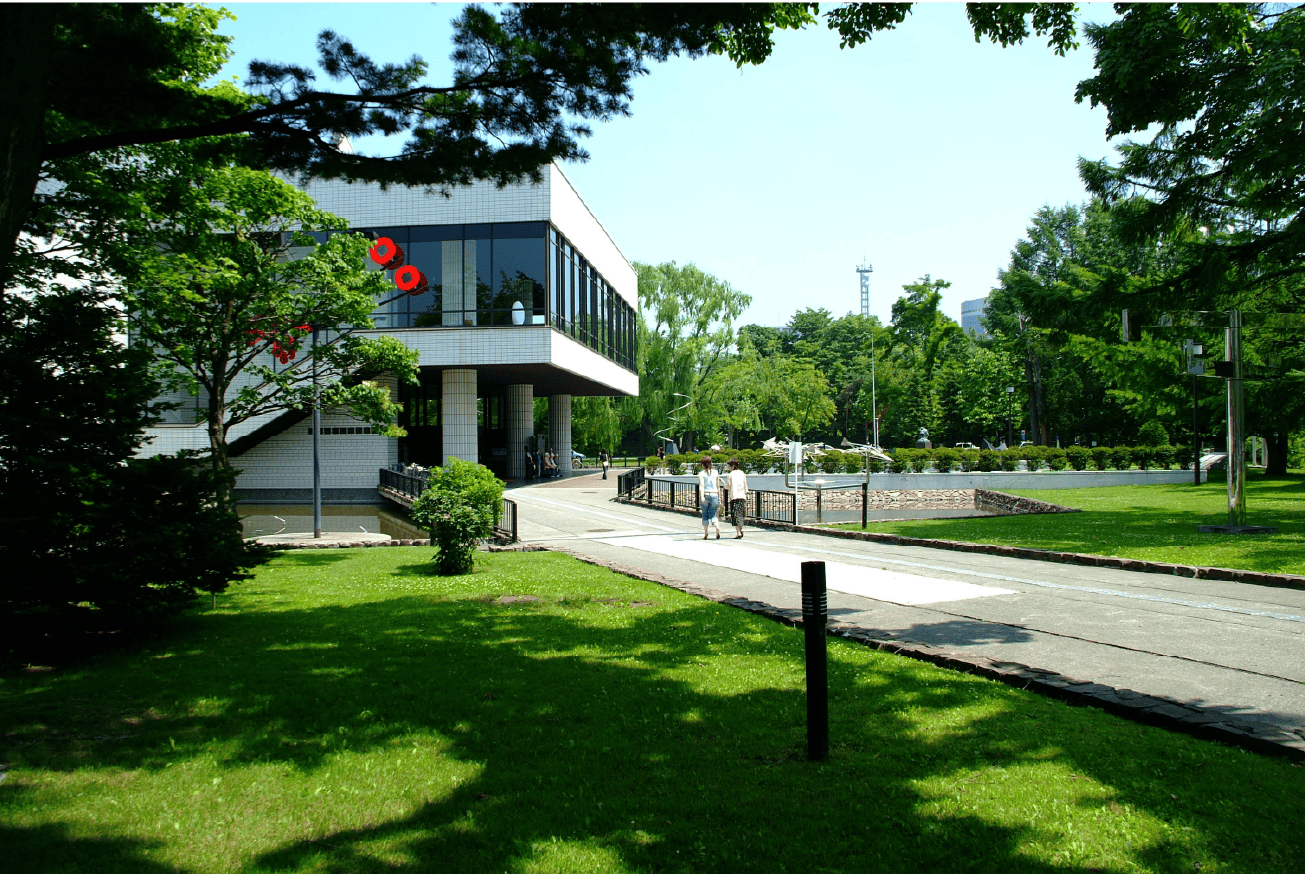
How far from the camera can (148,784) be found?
414cm

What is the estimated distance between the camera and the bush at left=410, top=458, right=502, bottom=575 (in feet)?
40.8

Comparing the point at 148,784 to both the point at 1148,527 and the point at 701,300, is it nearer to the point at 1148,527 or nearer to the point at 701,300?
the point at 1148,527

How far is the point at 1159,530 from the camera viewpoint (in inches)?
646

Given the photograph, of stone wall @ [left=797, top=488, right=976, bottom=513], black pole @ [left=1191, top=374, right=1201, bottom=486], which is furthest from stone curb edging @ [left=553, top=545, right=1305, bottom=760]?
stone wall @ [left=797, top=488, right=976, bottom=513]

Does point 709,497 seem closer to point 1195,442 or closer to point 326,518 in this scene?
point 326,518

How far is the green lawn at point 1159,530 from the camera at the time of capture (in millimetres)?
12070

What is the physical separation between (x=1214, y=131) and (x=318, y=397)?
2035cm

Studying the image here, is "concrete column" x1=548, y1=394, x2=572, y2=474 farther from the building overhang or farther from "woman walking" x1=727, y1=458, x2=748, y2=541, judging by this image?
"woman walking" x1=727, y1=458, x2=748, y2=541

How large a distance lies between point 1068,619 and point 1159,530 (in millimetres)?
10432

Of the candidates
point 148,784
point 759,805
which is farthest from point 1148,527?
point 148,784

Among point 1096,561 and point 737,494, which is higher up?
point 737,494

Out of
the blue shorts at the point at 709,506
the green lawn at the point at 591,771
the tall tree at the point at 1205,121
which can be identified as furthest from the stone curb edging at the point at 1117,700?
the blue shorts at the point at 709,506

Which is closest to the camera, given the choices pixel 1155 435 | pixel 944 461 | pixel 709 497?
pixel 709 497

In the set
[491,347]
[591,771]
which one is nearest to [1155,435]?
[491,347]
